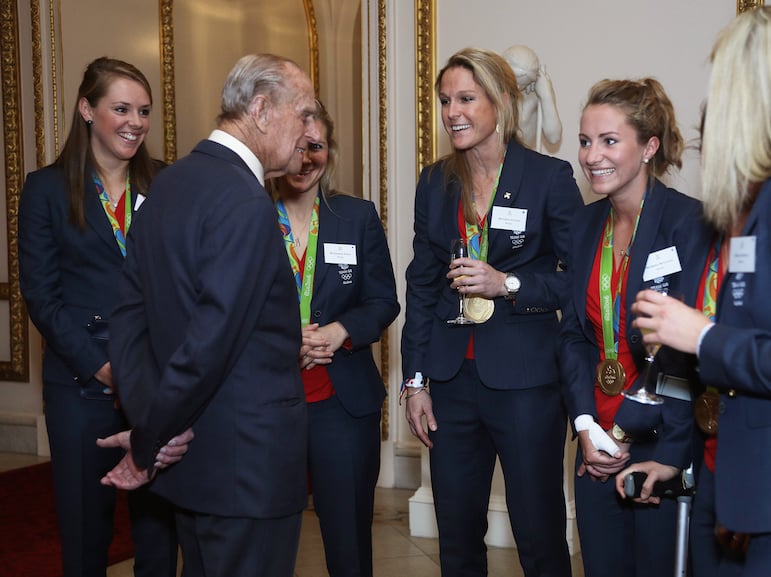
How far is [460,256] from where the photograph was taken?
288 cm

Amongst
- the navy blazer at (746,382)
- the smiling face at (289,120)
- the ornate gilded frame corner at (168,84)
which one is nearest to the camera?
the navy blazer at (746,382)

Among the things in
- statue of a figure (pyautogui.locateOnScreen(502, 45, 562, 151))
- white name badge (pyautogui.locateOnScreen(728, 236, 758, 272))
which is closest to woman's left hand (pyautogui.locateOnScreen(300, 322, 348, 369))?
white name badge (pyautogui.locateOnScreen(728, 236, 758, 272))

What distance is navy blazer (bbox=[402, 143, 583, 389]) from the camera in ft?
9.84

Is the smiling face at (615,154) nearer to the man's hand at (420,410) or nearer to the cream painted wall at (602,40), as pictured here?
the man's hand at (420,410)

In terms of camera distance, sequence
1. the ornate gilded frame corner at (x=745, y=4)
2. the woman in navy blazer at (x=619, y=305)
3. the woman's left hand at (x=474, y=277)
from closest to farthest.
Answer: the woman in navy blazer at (x=619, y=305)
the woman's left hand at (x=474, y=277)
the ornate gilded frame corner at (x=745, y=4)

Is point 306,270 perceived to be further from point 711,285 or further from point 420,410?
point 711,285

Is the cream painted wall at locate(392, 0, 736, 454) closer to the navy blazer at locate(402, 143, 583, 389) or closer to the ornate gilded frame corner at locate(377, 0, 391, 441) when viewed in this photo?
the ornate gilded frame corner at locate(377, 0, 391, 441)

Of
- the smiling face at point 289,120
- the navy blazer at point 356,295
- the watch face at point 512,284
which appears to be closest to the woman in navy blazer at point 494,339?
the watch face at point 512,284

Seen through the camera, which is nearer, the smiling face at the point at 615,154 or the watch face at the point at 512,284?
the smiling face at the point at 615,154

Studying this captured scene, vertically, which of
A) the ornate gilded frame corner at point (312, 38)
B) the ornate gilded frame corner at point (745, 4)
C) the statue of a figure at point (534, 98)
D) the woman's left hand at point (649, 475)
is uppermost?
the ornate gilded frame corner at point (312, 38)

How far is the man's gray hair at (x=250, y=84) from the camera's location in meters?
2.24

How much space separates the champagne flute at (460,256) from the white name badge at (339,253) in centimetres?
35

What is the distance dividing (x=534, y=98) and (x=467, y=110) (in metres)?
1.35

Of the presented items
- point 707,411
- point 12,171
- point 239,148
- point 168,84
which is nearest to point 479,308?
point 707,411
